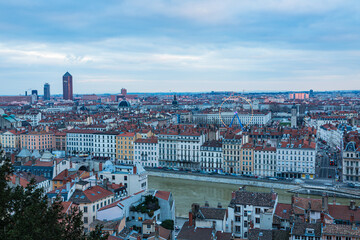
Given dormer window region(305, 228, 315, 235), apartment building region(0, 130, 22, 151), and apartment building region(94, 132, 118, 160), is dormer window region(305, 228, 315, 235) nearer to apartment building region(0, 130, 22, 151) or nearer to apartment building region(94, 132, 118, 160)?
apartment building region(94, 132, 118, 160)

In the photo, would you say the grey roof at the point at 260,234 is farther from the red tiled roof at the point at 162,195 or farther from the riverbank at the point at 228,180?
the riverbank at the point at 228,180

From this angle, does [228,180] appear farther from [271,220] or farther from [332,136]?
[332,136]

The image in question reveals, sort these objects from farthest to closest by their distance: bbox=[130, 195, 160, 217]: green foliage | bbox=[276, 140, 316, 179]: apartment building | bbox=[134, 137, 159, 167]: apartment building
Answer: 1. bbox=[134, 137, 159, 167]: apartment building
2. bbox=[276, 140, 316, 179]: apartment building
3. bbox=[130, 195, 160, 217]: green foliage

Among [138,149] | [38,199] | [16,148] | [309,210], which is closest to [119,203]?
[309,210]

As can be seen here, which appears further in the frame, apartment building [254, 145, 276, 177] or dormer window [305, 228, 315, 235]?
apartment building [254, 145, 276, 177]

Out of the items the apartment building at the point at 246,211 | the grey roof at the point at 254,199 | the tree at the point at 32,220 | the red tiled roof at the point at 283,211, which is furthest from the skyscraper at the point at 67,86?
the tree at the point at 32,220

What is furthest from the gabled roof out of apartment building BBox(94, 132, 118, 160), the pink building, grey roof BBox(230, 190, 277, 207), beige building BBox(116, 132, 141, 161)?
the pink building

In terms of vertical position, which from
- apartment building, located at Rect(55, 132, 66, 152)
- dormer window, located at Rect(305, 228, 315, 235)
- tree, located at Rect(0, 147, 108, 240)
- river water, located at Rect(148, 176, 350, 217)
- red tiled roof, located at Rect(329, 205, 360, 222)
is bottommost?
river water, located at Rect(148, 176, 350, 217)
